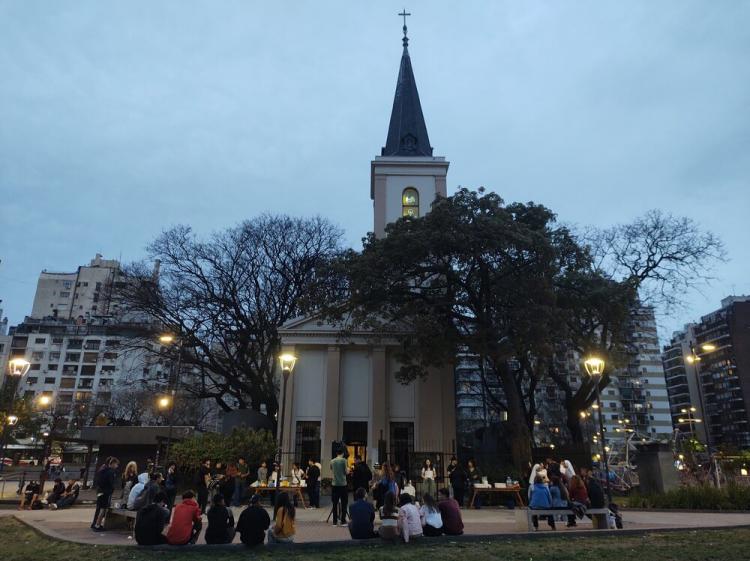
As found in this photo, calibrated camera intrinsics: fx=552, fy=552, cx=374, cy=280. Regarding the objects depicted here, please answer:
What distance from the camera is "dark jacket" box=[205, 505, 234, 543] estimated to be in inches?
417

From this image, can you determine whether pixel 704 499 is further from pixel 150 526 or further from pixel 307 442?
pixel 307 442

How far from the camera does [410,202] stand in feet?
127

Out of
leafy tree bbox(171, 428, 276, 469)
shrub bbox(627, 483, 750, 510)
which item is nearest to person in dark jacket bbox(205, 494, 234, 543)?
leafy tree bbox(171, 428, 276, 469)

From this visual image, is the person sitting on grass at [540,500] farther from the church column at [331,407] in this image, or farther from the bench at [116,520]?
the church column at [331,407]

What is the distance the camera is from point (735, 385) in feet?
291

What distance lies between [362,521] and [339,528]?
10.4 ft

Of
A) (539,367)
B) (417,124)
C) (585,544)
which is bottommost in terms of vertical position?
(585,544)

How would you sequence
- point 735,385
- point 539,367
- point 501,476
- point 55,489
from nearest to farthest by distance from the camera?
1. point 55,489
2. point 501,476
3. point 539,367
4. point 735,385

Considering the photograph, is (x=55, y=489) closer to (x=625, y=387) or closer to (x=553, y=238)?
(x=553, y=238)

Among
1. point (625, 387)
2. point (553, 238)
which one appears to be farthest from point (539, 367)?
point (625, 387)

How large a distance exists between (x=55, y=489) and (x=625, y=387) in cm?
8814

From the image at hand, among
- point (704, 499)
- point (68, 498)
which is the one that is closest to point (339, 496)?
point (68, 498)

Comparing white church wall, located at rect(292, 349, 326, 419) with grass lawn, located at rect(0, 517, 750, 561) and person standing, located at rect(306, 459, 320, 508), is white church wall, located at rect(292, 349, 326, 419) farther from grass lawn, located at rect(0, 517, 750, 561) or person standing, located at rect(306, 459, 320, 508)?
grass lawn, located at rect(0, 517, 750, 561)

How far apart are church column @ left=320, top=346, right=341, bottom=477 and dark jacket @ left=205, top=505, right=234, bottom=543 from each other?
1829 cm
